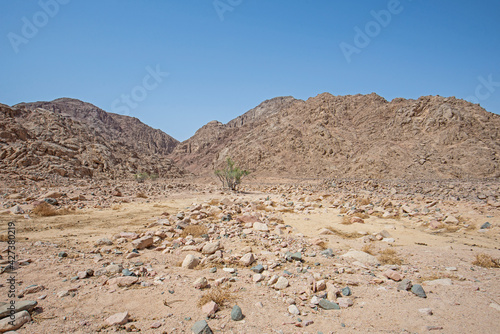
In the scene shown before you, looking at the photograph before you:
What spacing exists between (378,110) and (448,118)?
11488 mm

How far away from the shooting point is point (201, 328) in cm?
284

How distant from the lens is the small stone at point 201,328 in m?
2.82

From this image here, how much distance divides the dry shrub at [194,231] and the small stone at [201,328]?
161 inches

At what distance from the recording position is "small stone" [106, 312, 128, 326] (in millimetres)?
3010

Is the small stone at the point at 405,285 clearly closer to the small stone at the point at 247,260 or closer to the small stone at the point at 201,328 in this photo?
the small stone at the point at 247,260

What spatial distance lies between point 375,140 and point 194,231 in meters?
39.0

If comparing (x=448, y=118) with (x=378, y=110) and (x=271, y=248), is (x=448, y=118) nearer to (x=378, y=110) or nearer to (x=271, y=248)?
(x=378, y=110)

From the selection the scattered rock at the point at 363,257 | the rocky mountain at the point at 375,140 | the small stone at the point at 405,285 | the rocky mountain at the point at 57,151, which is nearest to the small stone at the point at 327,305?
the small stone at the point at 405,285

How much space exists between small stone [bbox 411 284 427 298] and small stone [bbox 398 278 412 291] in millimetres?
64

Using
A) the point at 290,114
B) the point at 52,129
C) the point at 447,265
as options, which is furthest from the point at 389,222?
the point at 290,114

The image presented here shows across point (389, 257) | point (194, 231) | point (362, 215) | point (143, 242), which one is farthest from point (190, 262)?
point (362, 215)

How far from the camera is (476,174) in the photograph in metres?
26.8

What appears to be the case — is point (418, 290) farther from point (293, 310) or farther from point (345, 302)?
point (293, 310)
